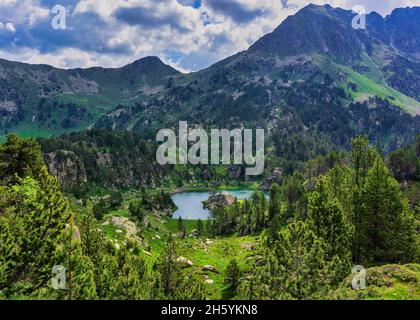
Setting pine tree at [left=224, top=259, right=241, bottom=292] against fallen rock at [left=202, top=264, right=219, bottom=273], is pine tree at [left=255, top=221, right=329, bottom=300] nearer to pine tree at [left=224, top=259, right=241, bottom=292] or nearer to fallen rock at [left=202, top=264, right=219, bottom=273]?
pine tree at [left=224, top=259, right=241, bottom=292]

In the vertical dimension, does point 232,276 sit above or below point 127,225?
below

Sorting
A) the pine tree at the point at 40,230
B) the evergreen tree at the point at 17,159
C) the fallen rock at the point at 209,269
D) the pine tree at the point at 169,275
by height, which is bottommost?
the fallen rock at the point at 209,269

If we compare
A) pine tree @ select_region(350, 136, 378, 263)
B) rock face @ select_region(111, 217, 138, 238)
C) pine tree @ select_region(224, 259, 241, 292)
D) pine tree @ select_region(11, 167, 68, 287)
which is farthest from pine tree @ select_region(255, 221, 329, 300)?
rock face @ select_region(111, 217, 138, 238)

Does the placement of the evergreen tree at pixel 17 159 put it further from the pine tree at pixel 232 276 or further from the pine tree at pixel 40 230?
the pine tree at pixel 232 276

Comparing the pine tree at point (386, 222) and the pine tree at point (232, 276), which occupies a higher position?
the pine tree at point (386, 222)

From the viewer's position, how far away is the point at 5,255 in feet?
115

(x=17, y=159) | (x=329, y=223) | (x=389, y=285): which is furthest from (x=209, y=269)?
(x=389, y=285)

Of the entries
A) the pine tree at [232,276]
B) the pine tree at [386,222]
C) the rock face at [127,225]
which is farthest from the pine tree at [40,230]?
the rock face at [127,225]

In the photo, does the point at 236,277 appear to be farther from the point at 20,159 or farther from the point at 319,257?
the point at 20,159

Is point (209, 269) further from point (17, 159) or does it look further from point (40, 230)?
point (40, 230)
